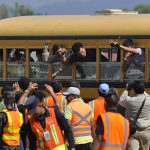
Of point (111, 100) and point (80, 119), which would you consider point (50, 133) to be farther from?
point (80, 119)

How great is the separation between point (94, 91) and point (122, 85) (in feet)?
1.89

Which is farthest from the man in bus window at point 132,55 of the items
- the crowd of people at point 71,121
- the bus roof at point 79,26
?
the crowd of people at point 71,121

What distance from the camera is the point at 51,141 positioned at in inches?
373

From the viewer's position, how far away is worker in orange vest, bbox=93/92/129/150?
9.20m

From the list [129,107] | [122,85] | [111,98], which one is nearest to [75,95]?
[129,107]

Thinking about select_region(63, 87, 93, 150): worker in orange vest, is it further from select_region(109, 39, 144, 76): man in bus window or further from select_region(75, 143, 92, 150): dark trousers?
select_region(109, 39, 144, 76): man in bus window

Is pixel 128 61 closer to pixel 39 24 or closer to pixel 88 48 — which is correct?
pixel 88 48

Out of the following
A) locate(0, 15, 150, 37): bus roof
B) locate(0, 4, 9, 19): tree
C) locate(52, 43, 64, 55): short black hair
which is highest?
locate(0, 15, 150, 37): bus roof

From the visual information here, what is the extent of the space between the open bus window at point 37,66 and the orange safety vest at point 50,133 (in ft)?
23.6

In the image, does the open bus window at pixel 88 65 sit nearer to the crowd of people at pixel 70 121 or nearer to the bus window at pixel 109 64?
the bus window at pixel 109 64

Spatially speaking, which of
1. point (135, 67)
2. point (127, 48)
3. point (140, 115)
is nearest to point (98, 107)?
point (140, 115)

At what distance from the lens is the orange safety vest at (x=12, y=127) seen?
1017 centimetres

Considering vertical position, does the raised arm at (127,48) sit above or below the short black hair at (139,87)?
above

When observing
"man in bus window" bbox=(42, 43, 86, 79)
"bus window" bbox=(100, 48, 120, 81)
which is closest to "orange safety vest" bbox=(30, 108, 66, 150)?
"man in bus window" bbox=(42, 43, 86, 79)
